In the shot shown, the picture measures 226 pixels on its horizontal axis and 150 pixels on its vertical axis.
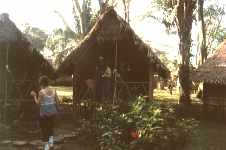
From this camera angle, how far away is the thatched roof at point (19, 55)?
1827cm

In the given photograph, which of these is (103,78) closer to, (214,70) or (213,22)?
(214,70)

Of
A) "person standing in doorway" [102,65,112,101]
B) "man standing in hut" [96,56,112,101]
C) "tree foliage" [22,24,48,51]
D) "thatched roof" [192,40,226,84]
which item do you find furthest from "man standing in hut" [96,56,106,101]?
"tree foliage" [22,24,48,51]

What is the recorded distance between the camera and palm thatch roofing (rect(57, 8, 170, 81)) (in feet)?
62.2

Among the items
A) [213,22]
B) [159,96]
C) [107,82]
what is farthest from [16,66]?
[213,22]

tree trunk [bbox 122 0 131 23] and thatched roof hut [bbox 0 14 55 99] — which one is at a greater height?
tree trunk [bbox 122 0 131 23]

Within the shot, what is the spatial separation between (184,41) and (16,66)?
30.0ft

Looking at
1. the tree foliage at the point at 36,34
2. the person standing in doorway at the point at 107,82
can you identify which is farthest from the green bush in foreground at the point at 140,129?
the tree foliage at the point at 36,34

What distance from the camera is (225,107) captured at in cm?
2295

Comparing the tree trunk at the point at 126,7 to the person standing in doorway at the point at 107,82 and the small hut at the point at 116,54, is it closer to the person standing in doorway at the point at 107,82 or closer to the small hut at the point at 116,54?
the small hut at the point at 116,54

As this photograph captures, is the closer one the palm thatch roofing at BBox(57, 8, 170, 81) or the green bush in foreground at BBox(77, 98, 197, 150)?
the green bush in foreground at BBox(77, 98, 197, 150)

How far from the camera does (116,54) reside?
20047 millimetres

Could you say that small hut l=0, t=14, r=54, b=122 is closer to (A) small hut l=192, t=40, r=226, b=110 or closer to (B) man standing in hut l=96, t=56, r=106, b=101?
(B) man standing in hut l=96, t=56, r=106, b=101

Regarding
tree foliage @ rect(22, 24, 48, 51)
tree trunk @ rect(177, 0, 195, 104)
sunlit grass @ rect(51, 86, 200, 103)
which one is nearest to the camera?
tree trunk @ rect(177, 0, 195, 104)

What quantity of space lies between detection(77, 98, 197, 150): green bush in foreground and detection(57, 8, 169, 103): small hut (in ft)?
16.8
